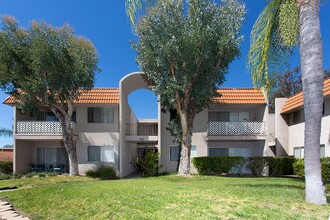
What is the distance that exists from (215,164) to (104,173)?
809 centimetres

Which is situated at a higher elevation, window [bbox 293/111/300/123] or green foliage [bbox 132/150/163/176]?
window [bbox 293/111/300/123]

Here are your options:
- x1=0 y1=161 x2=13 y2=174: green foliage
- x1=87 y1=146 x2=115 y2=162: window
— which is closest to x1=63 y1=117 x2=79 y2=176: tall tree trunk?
x1=87 y1=146 x2=115 y2=162: window

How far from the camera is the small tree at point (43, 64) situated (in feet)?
64.2

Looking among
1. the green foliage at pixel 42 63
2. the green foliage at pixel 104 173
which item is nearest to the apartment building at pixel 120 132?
the green foliage at pixel 104 173

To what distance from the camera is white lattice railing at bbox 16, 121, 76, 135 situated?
23906 millimetres

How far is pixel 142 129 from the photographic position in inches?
1104

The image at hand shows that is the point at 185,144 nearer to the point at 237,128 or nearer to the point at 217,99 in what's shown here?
the point at 237,128

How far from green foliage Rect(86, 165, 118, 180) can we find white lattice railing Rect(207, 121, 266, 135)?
795 cm

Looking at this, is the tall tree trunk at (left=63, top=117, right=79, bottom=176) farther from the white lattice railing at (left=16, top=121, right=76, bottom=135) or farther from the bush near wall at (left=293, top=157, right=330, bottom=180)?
the bush near wall at (left=293, top=157, right=330, bottom=180)

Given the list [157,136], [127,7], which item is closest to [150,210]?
[127,7]

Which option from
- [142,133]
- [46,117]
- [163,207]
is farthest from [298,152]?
[46,117]

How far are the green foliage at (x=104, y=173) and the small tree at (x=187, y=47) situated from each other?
537cm

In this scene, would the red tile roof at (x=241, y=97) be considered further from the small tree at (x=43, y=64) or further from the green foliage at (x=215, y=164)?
the small tree at (x=43, y=64)

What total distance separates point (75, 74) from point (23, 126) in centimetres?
691
